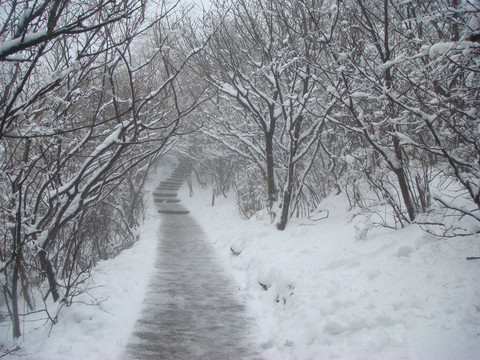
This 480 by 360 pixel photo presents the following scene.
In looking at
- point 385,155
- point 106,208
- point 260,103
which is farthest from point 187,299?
point 260,103

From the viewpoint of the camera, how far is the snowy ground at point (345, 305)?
10.4 feet

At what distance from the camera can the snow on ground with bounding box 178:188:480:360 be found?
312cm

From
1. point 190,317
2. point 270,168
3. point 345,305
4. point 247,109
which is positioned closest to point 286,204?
point 270,168

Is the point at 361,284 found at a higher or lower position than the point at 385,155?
lower

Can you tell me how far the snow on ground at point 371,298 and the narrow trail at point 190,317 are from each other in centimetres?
36

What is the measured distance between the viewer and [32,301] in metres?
5.93

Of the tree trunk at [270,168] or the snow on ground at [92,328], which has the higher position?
the tree trunk at [270,168]

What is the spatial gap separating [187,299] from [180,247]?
185 inches

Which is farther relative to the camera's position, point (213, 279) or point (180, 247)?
point (180, 247)

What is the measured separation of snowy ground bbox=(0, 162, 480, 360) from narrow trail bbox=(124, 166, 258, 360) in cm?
25

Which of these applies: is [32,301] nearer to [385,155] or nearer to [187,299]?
[187,299]

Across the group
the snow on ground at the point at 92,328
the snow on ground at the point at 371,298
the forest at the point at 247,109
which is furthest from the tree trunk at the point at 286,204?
the snow on ground at the point at 92,328

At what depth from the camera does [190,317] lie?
16.0 feet

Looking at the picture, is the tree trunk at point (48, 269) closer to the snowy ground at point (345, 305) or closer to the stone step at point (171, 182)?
the snowy ground at point (345, 305)
